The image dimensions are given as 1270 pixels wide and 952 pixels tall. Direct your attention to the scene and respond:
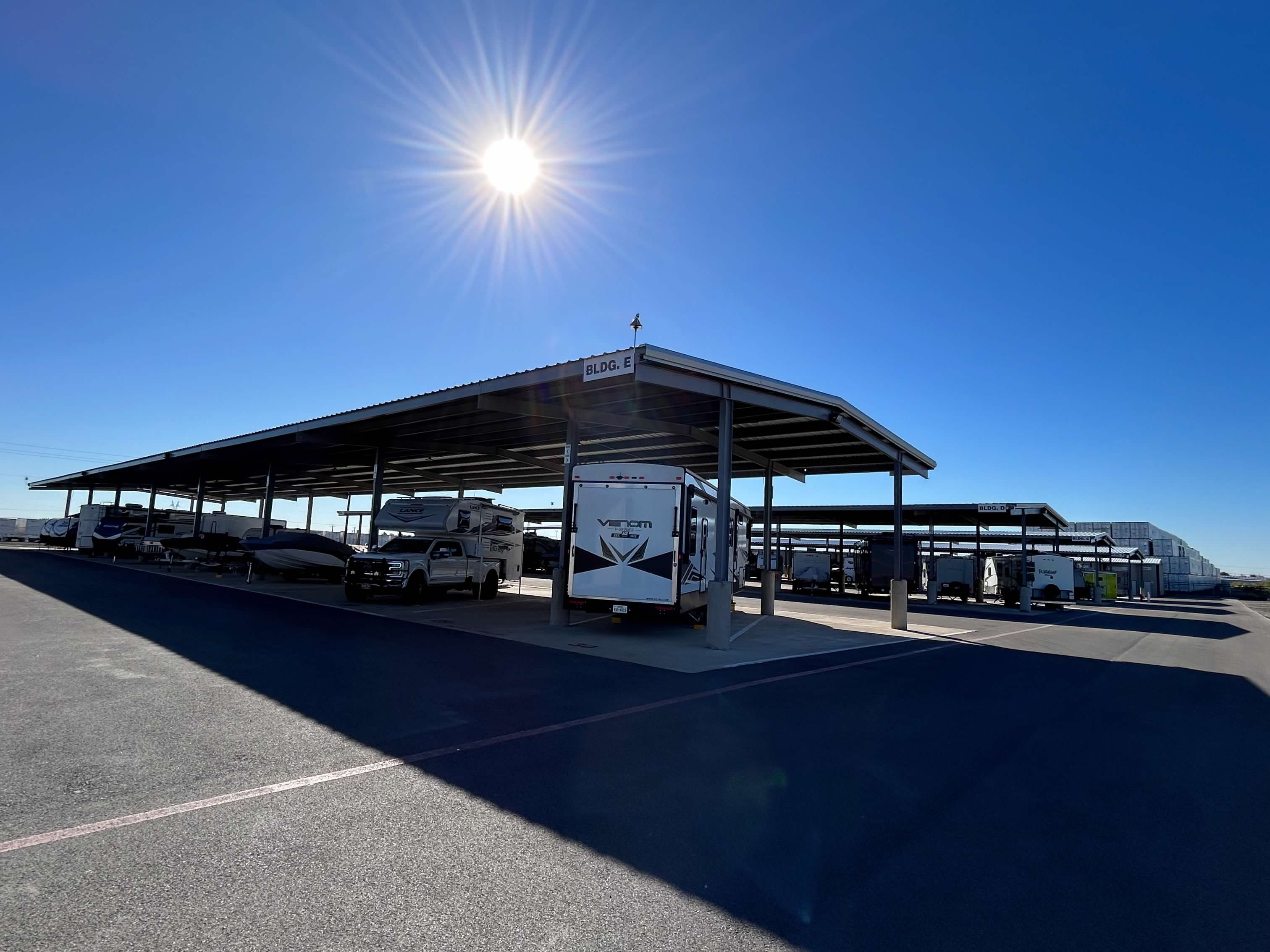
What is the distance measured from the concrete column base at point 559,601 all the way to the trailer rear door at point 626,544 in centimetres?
87

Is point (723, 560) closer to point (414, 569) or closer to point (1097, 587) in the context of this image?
point (414, 569)

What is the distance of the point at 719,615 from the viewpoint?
1281 centimetres

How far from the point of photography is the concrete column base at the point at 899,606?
62.4ft

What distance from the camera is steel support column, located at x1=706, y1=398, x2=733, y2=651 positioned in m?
12.8

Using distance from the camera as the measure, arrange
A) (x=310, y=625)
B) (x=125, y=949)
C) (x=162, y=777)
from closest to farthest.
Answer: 1. (x=125, y=949)
2. (x=162, y=777)
3. (x=310, y=625)

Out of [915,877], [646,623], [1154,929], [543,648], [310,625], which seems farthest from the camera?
[646,623]

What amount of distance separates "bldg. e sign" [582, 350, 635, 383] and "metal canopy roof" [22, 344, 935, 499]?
7 cm

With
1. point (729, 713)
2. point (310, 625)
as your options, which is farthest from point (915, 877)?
point (310, 625)

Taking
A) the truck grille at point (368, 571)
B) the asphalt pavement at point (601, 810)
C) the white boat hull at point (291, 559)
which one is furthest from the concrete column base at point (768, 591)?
the white boat hull at point (291, 559)

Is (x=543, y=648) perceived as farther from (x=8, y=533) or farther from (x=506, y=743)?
(x=8, y=533)

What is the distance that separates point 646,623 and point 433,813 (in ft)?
42.7

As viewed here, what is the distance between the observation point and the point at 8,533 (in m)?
75.6

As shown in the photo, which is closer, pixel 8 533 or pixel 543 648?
pixel 543 648

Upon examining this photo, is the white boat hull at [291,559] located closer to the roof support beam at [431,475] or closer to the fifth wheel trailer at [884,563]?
the roof support beam at [431,475]
